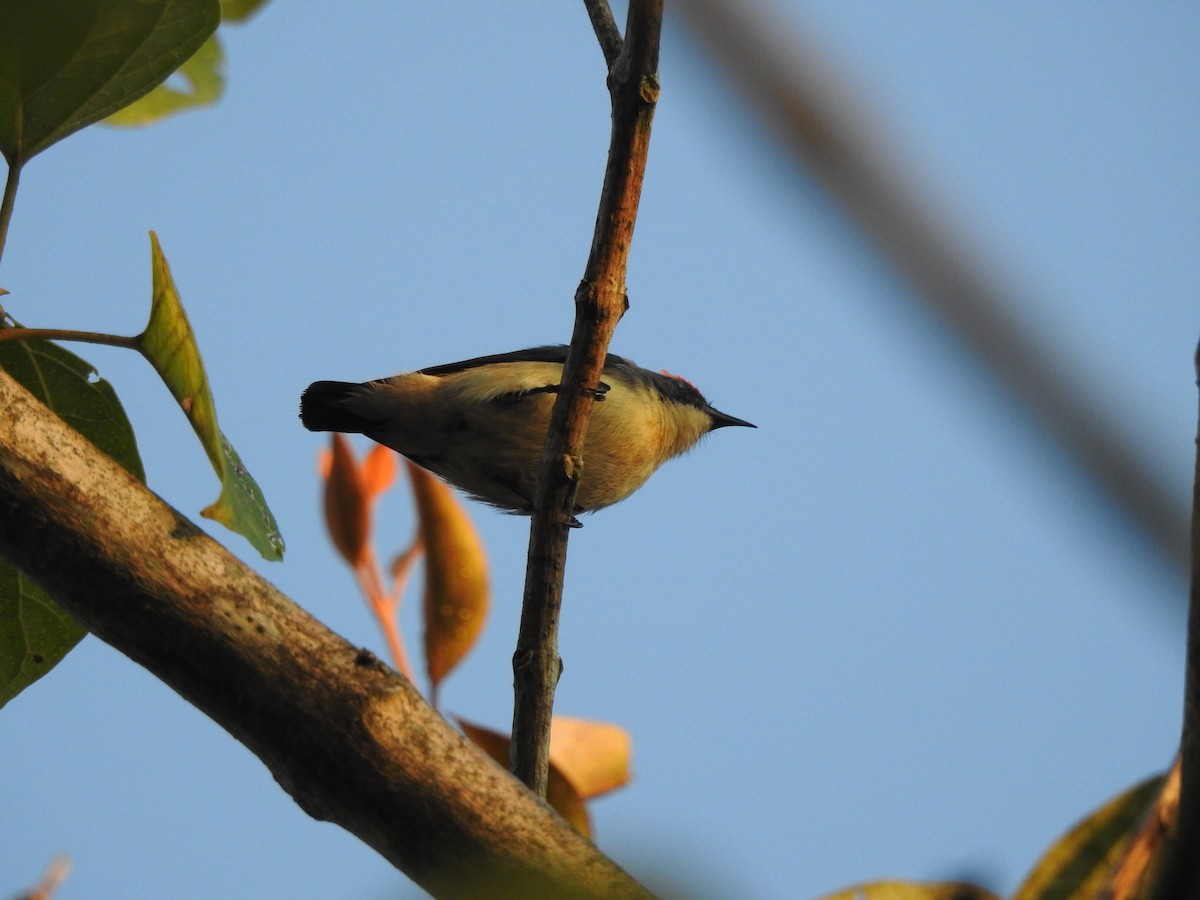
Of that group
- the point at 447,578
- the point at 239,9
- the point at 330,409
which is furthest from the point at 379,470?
the point at 330,409

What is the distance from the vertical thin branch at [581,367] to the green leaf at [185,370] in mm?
1022

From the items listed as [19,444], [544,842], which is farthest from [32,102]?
[544,842]

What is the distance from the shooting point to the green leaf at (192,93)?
395 cm

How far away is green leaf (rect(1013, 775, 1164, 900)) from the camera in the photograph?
1382 millimetres

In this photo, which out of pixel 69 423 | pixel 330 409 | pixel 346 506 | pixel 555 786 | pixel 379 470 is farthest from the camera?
pixel 330 409

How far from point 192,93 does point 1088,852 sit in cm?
357

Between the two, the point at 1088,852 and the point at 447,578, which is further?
the point at 447,578

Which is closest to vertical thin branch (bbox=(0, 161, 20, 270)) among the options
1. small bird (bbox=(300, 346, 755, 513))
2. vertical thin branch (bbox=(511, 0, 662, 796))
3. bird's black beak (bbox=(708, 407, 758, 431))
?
vertical thin branch (bbox=(511, 0, 662, 796))

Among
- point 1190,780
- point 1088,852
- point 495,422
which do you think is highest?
point 495,422

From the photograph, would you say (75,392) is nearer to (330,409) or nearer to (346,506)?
(346,506)

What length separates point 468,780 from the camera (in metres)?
1.73

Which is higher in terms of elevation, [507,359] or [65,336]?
[507,359]

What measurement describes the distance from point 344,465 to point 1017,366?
317 centimetres

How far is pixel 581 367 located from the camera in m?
3.27
